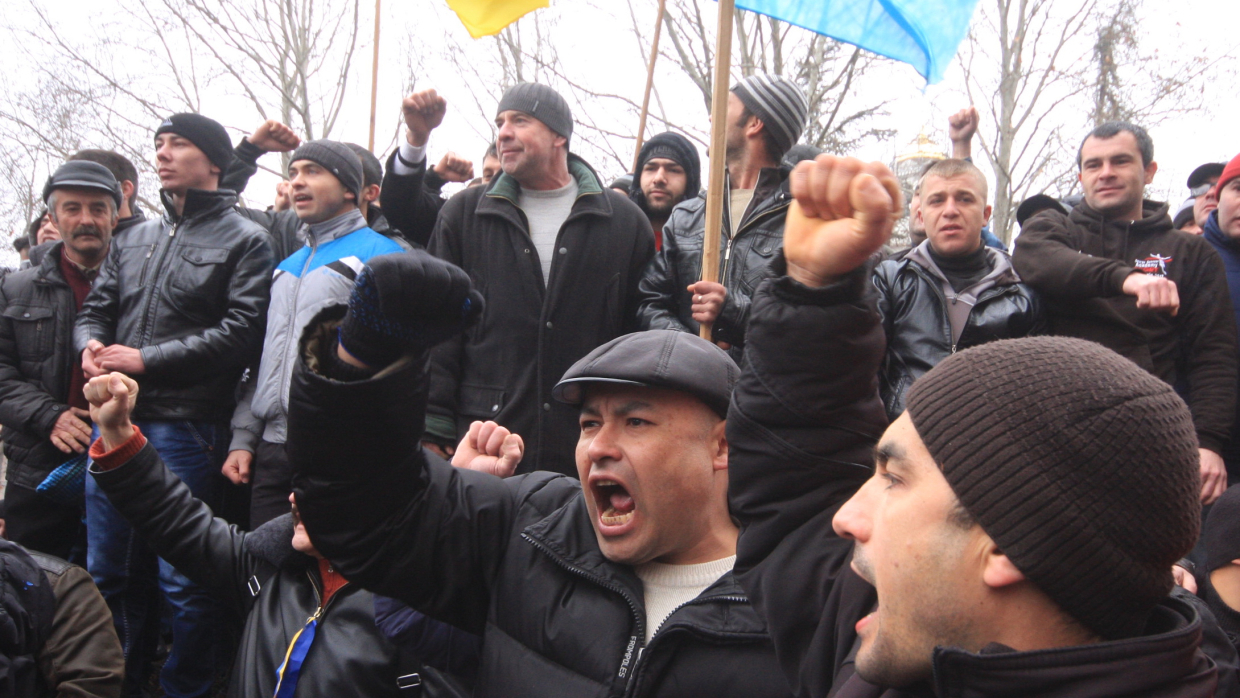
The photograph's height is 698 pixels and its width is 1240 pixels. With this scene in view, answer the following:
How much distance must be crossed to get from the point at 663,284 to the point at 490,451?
1555mm

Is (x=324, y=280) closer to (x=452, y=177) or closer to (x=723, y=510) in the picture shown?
(x=452, y=177)

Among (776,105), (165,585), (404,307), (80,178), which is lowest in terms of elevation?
(165,585)

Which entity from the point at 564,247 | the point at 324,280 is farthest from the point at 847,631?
the point at 324,280

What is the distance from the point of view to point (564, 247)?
12.3 ft

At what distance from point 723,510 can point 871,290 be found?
2.61 ft

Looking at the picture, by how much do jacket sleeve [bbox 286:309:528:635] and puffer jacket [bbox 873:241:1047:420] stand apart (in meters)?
1.94

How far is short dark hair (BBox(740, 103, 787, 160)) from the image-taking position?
152 inches

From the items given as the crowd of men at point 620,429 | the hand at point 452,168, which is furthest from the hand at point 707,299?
the hand at point 452,168

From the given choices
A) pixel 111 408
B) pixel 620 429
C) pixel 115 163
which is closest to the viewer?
pixel 620 429

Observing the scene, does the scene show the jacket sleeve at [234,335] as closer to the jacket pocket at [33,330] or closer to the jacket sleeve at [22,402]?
the jacket sleeve at [22,402]

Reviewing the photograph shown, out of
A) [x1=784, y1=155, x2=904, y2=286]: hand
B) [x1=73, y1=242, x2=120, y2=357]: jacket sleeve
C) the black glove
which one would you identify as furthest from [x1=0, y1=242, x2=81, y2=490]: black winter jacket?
[x1=784, y1=155, x2=904, y2=286]: hand

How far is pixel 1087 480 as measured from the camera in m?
1.17

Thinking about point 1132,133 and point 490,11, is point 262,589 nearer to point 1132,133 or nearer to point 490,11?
point 490,11

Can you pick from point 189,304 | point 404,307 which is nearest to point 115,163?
point 189,304
